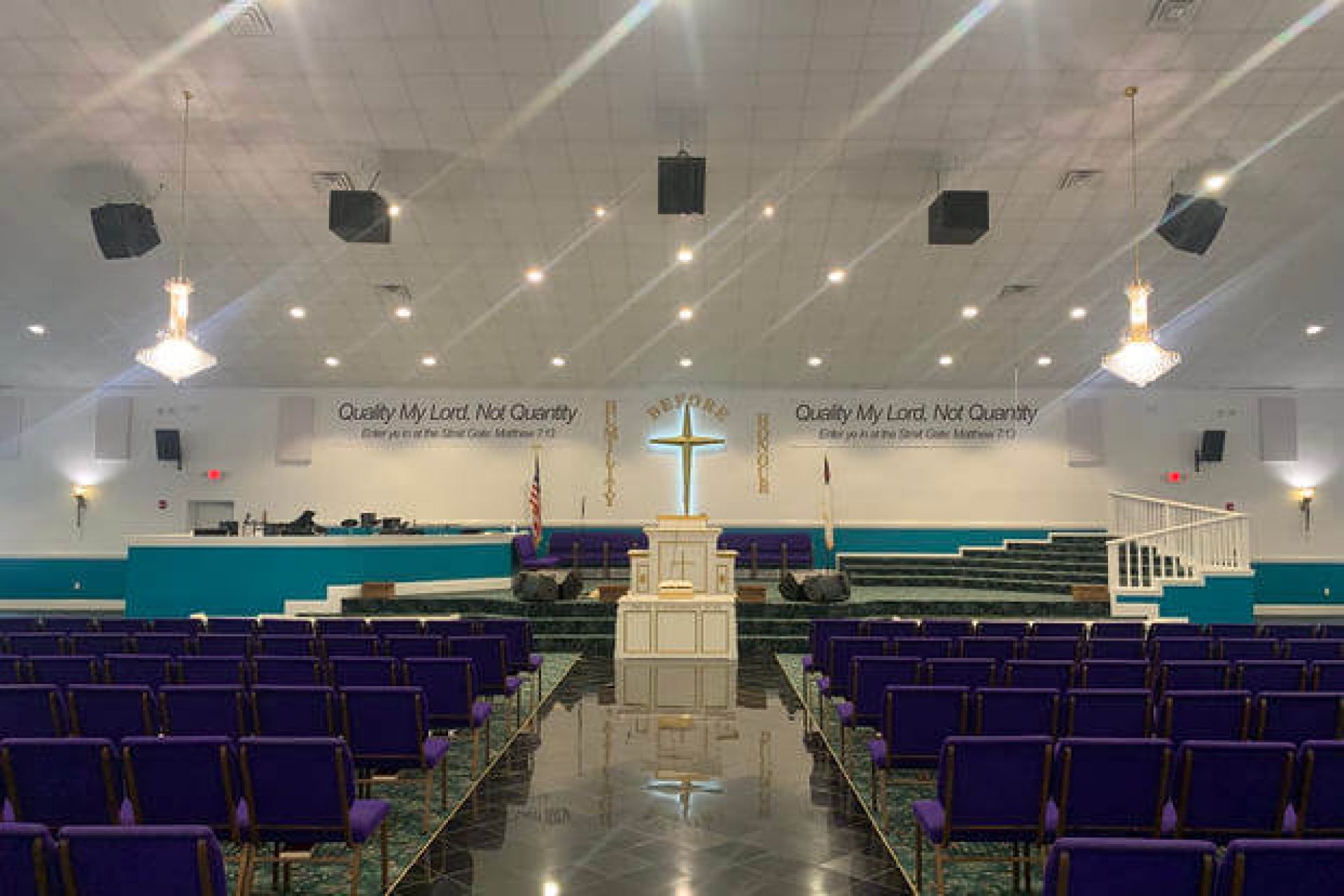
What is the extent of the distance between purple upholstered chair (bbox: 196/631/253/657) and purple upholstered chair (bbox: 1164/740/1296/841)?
618 cm

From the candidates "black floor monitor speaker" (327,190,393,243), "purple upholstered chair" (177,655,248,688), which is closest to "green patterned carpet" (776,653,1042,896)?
"purple upholstered chair" (177,655,248,688)

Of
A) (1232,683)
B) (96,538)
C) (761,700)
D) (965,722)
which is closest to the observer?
(965,722)

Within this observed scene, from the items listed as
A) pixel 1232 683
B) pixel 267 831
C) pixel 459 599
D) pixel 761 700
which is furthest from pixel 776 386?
pixel 267 831

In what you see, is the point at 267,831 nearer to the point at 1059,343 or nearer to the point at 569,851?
the point at 569,851

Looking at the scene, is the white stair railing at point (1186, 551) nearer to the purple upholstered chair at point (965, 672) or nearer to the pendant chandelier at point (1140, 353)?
the pendant chandelier at point (1140, 353)

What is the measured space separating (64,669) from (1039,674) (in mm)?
6300

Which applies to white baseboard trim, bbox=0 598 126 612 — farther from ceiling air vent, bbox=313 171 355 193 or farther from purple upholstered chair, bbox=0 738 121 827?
purple upholstered chair, bbox=0 738 121 827

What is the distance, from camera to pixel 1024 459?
17234mm

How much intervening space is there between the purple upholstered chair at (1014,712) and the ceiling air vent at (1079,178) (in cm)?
722

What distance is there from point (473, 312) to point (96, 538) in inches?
379

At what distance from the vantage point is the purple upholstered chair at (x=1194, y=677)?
18.5 feet

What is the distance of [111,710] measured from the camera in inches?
187

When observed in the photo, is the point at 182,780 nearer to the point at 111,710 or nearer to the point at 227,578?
the point at 111,710

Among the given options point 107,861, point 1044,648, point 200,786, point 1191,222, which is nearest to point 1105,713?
point 1044,648
